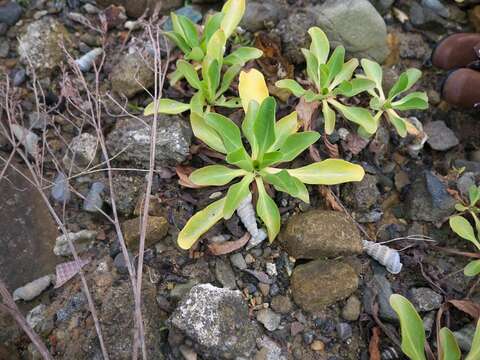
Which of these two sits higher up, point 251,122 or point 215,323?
point 251,122

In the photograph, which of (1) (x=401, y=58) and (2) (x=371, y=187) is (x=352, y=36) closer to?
(1) (x=401, y=58)

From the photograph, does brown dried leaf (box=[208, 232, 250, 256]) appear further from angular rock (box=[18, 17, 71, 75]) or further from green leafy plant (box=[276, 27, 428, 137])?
angular rock (box=[18, 17, 71, 75])

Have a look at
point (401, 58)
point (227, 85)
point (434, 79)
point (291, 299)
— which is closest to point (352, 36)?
point (401, 58)

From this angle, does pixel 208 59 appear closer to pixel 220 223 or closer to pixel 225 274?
pixel 220 223

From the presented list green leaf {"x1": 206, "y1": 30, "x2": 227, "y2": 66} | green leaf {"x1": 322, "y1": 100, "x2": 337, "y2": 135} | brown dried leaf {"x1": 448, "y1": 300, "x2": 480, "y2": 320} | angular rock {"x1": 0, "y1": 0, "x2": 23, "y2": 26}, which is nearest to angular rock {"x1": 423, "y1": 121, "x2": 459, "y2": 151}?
green leaf {"x1": 322, "y1": 100, "x2": 337, "y2": 135}

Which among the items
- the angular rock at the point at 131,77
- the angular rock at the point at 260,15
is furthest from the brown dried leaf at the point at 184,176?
the angular rock at the point at 260,15

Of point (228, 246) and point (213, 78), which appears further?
point (213, 78)

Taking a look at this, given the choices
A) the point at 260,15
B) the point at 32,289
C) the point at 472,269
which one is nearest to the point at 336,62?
the point at 260,15
